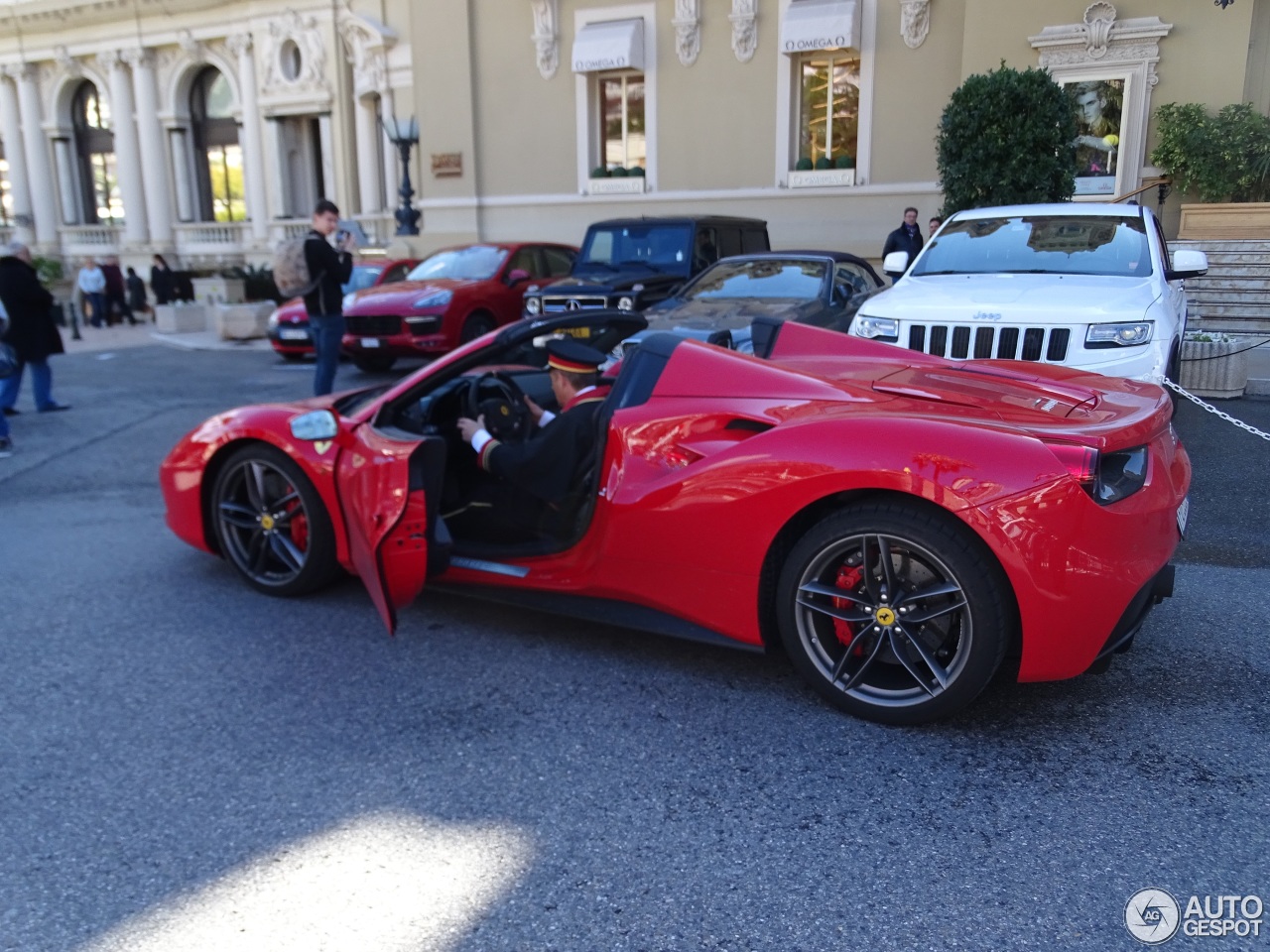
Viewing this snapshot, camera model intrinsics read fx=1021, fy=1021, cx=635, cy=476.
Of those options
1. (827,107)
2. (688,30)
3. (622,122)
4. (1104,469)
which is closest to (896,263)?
(1104,469)

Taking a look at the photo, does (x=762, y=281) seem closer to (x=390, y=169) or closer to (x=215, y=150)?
(x=390, y=169)

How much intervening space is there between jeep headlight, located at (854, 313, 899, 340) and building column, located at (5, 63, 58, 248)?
1370 inches

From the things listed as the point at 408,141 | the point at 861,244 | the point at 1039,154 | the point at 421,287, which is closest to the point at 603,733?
the point at 421,287

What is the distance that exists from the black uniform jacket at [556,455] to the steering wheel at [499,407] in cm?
28

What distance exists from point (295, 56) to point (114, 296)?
8.30 meters

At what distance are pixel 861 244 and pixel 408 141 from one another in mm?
9561

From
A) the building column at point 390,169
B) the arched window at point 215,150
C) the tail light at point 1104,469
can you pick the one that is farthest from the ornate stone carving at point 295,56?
the tail light at point 1104,469

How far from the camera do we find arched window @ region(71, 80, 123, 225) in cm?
3409

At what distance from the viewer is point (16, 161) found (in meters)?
34.8

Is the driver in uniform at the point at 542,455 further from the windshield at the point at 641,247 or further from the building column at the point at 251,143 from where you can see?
the building column at the point at 251,143

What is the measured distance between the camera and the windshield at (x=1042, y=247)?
7469 mm

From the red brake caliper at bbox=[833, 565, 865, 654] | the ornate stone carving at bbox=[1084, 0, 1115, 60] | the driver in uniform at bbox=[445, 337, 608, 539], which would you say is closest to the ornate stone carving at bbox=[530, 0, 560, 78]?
the ornate stone carving at bbox=[1084, 0, 1115, 60]

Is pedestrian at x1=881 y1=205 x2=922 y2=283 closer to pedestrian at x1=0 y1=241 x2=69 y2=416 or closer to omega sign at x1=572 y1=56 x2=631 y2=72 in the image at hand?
omega sign at x1=572 y1=56 x2=631 y2=72

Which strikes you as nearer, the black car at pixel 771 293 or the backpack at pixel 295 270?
the black car at pixel 771 293
